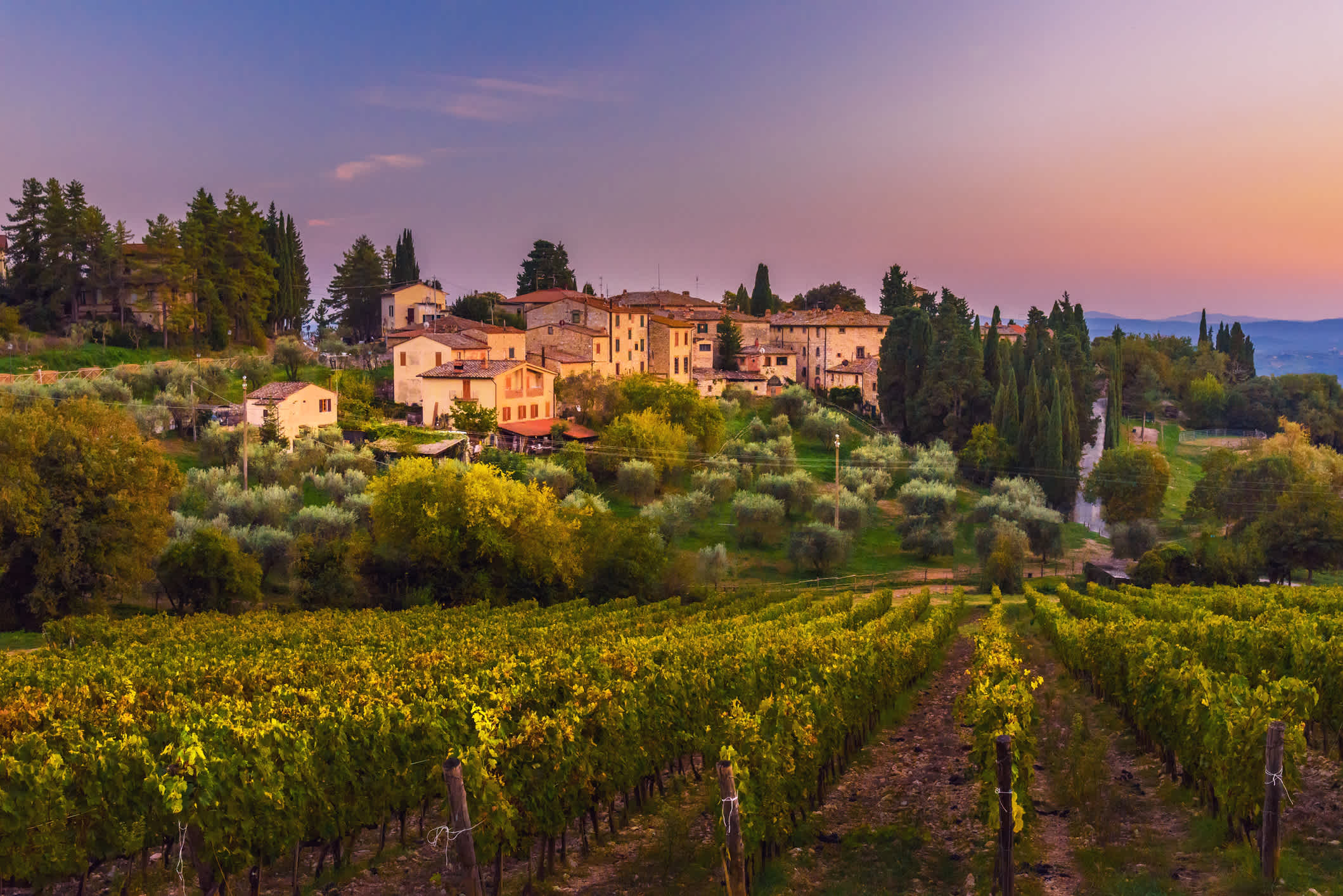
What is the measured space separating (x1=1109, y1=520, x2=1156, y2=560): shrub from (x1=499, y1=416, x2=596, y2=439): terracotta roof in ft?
99.3

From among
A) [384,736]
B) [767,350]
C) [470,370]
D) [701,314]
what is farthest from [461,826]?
[701,314]

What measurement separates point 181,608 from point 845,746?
989 inches

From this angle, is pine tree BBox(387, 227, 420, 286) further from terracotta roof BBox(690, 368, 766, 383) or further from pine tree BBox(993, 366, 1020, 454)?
pine tree BBox(993, 366, 1020, 454)

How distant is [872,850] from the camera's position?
11766 millimetres

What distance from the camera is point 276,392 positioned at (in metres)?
53.7

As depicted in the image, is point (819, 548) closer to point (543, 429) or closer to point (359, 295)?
point (543, 429)

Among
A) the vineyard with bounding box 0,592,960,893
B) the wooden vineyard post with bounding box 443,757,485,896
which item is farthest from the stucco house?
the wooden vineyard post with bounding box 443,757,485,896

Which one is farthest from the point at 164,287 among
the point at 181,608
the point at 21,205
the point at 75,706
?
the point at 75,706

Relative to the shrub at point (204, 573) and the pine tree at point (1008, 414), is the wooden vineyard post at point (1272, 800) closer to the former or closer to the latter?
the shrub at point (204, 573)

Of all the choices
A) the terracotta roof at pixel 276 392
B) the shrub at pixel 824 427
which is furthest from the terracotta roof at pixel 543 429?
the shrub at pixel 824 427

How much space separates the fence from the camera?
4096 inches

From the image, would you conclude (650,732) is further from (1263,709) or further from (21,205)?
(21,205)

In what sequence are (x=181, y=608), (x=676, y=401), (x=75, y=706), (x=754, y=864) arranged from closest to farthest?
(x=754, y=864), (x=75, y=706), (x=181, y=608), (x=676, y=401)

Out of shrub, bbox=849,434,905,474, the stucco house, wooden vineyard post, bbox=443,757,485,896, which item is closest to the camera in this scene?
wooden vineyard post, bbox=443,757,485,896
